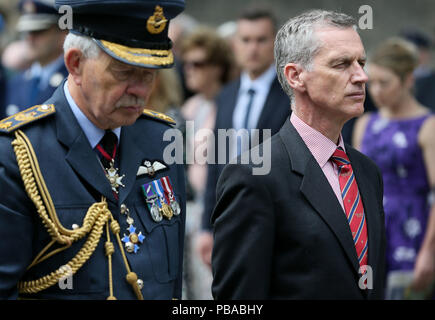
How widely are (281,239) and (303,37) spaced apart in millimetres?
782

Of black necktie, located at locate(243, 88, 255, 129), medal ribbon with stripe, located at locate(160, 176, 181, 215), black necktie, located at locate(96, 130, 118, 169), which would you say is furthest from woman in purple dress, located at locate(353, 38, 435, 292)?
black necktie, located at locate(96, 130, 118, 169)

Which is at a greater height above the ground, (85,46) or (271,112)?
(85,46)

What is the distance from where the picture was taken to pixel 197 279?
6078 millimetres

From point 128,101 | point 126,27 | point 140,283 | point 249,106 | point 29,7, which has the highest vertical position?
point 126,27

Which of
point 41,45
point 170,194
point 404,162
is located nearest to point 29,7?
point 41,45

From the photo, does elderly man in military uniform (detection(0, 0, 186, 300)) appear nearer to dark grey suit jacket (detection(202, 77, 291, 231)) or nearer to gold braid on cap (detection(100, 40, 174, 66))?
gold braid on cap (detection(100, 40, 174, 66))

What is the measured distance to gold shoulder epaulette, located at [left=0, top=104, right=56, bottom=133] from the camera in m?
3.10

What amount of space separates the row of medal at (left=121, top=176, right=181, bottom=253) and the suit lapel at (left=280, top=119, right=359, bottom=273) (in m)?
0.61

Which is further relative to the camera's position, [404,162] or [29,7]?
[29,7]

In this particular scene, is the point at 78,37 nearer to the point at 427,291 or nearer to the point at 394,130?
the point at 394,130

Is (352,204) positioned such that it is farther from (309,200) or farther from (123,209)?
(123,209)

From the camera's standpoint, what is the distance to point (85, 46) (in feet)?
10.3

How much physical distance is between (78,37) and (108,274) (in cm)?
92

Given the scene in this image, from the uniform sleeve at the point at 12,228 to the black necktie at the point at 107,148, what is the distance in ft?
1.27
